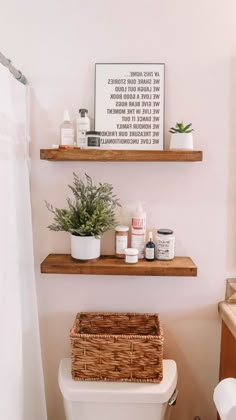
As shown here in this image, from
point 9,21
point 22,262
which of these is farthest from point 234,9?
point 22,262

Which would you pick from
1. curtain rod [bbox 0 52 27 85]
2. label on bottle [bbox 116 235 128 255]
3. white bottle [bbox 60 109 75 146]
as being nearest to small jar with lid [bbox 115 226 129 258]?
label on bottle [bbox 116 235 128 255]

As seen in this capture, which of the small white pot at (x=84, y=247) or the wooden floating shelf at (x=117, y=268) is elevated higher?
the small white pot at (x=84, y=247)

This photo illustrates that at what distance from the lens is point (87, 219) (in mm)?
1473

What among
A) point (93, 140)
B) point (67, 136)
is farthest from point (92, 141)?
point (67, 136)

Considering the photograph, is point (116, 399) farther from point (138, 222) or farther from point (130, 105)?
point (130, 105)

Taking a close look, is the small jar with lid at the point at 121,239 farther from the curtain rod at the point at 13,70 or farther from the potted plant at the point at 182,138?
the curtain rod at the point at 13,70

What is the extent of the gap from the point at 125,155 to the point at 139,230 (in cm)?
32

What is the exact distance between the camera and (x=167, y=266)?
1479mm

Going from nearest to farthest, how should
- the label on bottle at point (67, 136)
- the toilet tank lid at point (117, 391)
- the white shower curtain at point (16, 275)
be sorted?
the white shower curtain at point (16, 275) → the toilet tank lid at point (117, 391) → the label on bottle at point (67, 136)

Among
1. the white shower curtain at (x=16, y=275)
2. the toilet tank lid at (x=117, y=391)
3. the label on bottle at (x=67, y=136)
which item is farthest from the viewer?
the label on bottle at (x=67, y=136)

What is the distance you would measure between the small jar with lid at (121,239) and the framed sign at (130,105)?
33 centimetres

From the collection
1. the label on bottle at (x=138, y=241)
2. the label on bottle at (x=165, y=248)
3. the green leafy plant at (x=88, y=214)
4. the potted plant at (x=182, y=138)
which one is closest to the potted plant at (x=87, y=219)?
the green leafy plant at (x=88, y=214)

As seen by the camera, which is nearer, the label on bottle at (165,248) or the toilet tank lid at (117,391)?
the toilet tank lid at (117,391)

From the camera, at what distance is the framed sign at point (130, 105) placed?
1.54 metres
